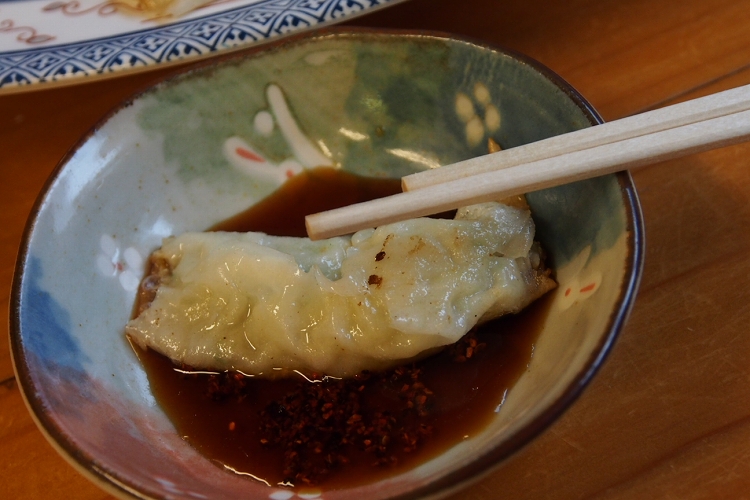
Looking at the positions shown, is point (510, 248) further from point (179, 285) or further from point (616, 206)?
point (179, 285)

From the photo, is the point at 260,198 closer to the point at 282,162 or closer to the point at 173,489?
the point at 282,162

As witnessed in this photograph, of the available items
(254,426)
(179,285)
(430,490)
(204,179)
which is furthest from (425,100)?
(430,490)

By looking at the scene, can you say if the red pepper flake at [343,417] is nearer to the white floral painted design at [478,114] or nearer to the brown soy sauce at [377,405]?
the brown soy sauce at [377,405]

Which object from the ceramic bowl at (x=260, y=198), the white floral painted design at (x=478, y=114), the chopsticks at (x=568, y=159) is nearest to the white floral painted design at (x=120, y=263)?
the ceramic bowl at (x=260, y=198)

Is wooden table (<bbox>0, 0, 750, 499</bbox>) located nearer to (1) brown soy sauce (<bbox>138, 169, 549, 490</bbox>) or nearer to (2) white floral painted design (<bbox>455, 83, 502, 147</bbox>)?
(1) brown soy sauce (<bbox>138, 169, 549, 490</bbox>)

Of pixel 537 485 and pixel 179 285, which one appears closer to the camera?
pixel 537 485

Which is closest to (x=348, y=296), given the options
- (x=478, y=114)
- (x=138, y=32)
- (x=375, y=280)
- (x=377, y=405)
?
(x=375, y=280)
